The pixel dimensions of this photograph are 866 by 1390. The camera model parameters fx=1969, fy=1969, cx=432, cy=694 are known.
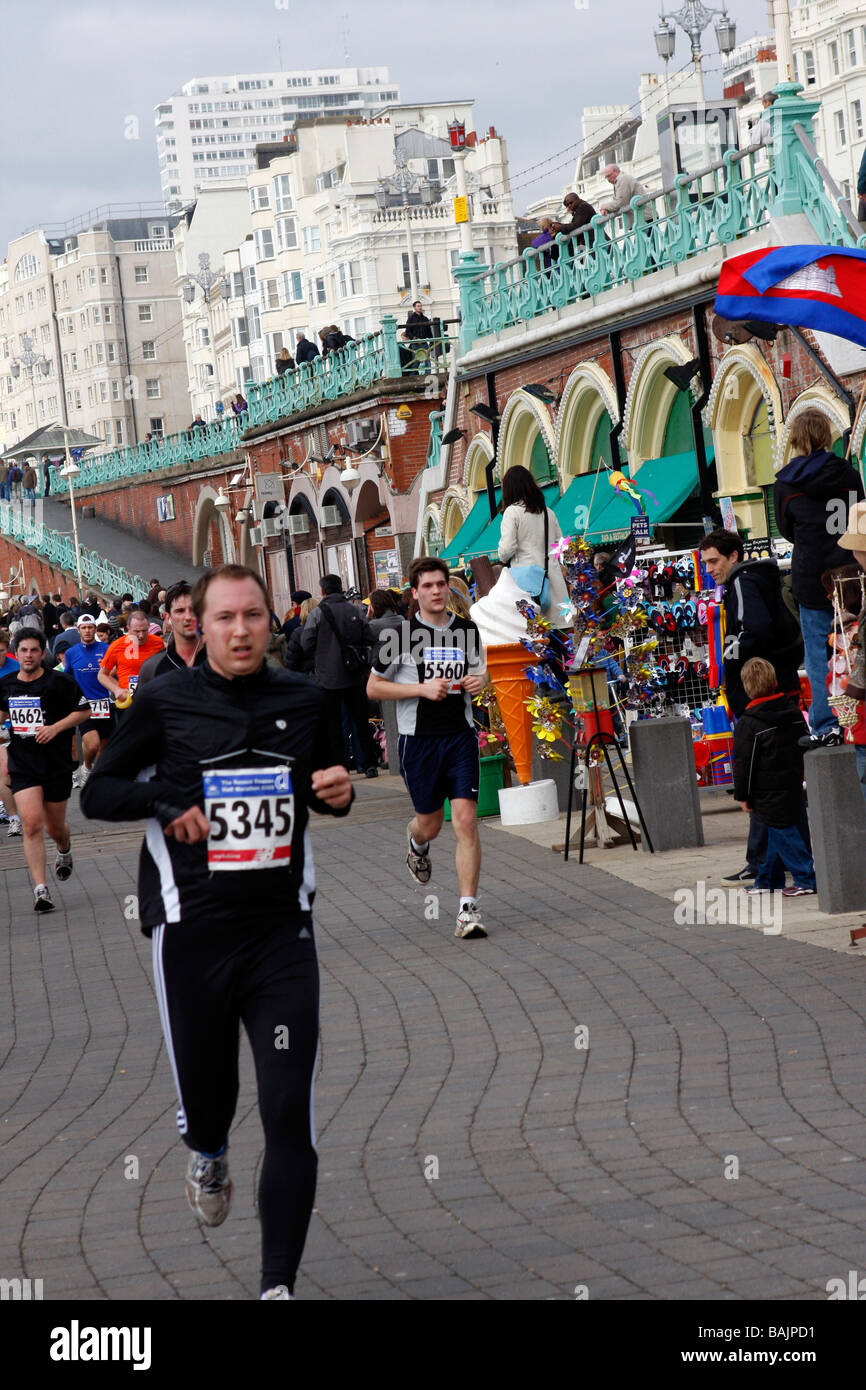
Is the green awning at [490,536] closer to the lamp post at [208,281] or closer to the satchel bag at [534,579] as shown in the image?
the satchel bag at [534,579]

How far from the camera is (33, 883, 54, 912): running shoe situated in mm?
13242

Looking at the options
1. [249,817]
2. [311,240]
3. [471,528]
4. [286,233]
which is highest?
[286,233]

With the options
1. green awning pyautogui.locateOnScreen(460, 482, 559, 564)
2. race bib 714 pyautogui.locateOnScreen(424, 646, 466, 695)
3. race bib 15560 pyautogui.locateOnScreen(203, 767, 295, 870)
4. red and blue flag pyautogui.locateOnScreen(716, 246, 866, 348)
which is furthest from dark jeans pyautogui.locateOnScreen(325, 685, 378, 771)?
race bib 15560 pyautogui.locateOnScreen(203, 767, 295, 870)

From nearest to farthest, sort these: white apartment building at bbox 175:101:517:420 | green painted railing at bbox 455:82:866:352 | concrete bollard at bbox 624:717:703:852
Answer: concrete bollard at bbox 624:717:703:852 < green painted railing at bbox 455:82:866:352 < white apartment building at bbox 175:101:517:420

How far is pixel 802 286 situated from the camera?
1069 centimetres

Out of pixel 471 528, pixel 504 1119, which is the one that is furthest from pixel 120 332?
pixel 504 1119

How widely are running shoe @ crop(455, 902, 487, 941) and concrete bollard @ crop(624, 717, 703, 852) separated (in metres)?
2.39

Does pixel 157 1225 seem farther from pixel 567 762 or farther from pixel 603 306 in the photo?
pixel 603 306

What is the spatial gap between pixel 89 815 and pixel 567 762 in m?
10.1

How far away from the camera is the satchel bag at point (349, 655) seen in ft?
63.8

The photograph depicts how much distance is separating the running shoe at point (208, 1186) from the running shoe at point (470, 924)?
537cm

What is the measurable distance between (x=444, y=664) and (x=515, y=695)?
4632 millimetres

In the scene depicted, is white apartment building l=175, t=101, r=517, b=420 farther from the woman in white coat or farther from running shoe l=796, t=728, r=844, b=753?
running shoe l=796, t=728, r=844, b=753

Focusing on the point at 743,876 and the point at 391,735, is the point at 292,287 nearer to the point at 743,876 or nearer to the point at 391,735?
the point at 391,735
